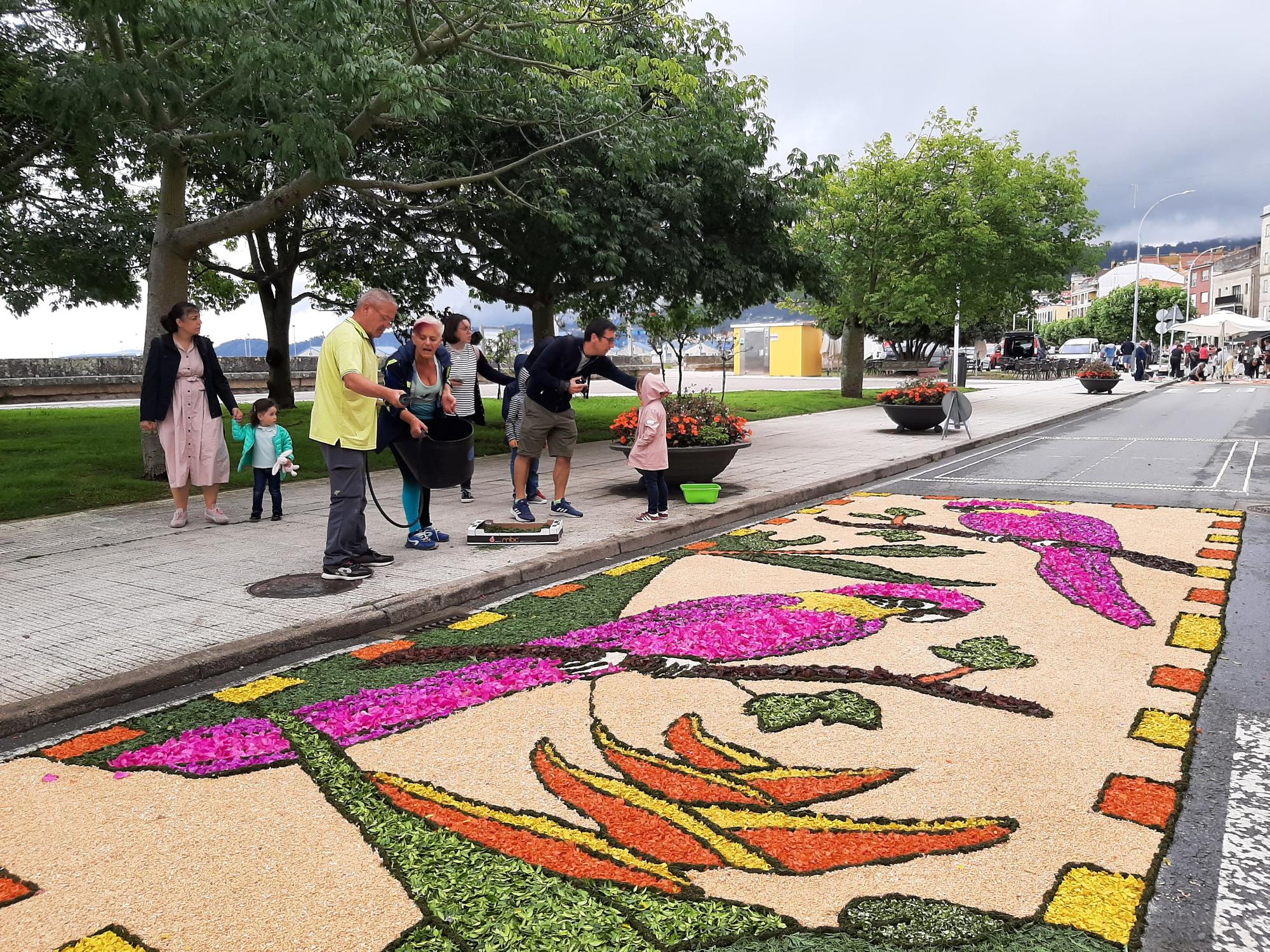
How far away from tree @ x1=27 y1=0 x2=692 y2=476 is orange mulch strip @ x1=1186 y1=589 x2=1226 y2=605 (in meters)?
7.21

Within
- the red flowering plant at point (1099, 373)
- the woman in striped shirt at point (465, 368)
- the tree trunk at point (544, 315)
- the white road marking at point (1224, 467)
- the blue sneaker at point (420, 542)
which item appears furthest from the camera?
the red flowering plant at point (1099, 373)

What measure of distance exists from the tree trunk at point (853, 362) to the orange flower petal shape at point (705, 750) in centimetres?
2668

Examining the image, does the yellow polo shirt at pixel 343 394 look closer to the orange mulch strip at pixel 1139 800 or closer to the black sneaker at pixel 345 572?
the black sneaker at pixel 345 572

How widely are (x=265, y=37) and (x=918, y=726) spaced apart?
327 inches

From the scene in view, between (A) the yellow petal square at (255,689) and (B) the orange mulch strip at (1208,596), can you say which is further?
(B) the orange mulch strip at (1208,596)

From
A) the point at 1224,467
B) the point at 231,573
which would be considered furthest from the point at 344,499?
the point at 1224,467

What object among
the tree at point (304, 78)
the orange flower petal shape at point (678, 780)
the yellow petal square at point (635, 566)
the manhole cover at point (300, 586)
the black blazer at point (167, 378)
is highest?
the tree at point (304, 78)

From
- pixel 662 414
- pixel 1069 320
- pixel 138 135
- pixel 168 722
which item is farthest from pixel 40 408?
pixel 1069 320

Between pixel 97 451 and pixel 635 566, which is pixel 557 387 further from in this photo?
pixel 97 451

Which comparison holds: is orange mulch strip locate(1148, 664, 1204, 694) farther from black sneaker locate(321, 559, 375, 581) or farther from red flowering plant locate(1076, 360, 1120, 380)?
red flowering plant locate(1076, 360, 1120, 380)

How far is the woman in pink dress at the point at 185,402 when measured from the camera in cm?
806

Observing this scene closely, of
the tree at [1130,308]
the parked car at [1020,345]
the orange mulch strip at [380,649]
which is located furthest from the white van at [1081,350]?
the orange mulch strip at [380,649]

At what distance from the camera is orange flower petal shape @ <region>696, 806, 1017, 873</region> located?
9.04ft

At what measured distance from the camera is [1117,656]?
4660 millimetres
